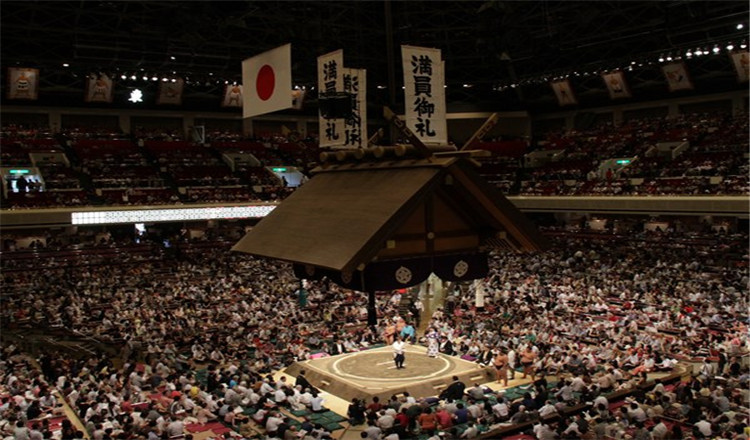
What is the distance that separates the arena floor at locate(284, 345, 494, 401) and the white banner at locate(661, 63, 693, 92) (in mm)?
17204

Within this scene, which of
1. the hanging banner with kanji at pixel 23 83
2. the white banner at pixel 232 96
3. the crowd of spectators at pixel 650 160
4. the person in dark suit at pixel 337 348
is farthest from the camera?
the white banner at pixel 232 96

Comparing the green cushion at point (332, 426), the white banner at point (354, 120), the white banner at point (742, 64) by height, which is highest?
the white banner at point (742, 64)

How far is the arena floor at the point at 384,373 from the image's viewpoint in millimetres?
11219

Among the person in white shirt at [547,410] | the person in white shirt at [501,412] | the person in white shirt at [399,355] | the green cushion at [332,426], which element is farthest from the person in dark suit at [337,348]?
the person in white shirt at [547,410]

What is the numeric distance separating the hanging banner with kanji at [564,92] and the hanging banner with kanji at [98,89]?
59.1 ft

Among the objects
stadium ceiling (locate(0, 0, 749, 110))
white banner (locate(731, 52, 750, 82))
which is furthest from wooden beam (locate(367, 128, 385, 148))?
white banner (locate(731, 52, 750, 82))

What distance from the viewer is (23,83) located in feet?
79.3

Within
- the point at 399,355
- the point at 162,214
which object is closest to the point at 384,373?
the point at 399,355

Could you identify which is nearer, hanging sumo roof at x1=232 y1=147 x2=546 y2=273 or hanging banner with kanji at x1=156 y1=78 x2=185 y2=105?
hanging sumo roof at x1=232 y1=147 x2=546 y2=273

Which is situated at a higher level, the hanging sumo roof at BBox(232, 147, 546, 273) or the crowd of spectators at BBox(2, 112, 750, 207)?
the crowd of spectators at BBox(2, 112, 750, 207)

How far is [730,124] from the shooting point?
24312mm

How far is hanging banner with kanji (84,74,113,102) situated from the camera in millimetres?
26062

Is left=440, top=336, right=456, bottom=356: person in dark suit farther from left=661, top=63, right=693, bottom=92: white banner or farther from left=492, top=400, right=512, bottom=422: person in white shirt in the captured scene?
left=661, top=63, right=693, bottom=92: white banner

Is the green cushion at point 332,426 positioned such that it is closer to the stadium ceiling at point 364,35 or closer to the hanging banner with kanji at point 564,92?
the stadium ceiling at point 364,35
